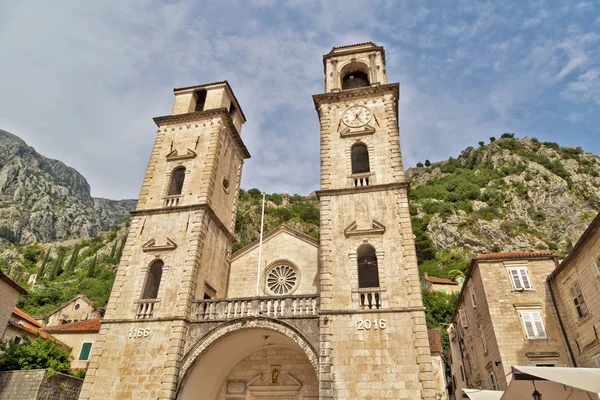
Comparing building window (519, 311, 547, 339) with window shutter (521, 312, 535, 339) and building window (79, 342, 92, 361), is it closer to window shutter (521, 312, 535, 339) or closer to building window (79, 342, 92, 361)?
window shutter (521, 312, 535, 339)

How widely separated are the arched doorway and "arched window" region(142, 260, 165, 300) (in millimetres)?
3518

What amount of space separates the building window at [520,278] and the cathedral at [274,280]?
6990 mm

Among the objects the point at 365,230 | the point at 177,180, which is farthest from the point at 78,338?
the point at 365,230

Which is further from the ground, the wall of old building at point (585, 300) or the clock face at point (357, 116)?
the clock face at point (357, 116)

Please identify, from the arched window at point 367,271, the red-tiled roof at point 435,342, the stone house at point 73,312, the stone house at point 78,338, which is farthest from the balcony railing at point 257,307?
the stone house at point 73,312

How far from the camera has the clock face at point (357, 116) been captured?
18547mm

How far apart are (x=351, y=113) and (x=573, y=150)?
8678 cm

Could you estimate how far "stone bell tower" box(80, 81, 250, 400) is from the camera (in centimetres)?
1416

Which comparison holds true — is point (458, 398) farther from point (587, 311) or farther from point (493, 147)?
point (493, 147)

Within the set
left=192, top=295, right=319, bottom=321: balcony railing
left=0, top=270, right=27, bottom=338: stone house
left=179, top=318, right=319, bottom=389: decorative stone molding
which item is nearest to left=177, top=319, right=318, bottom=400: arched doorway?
left=179, top=318, right=319, bottom=389: decorative stone molding

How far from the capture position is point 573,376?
680 cm

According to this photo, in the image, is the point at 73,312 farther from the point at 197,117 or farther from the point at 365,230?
the point at 365,230

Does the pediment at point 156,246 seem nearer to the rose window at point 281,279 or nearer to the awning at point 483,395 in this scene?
the rose window at point 281,279

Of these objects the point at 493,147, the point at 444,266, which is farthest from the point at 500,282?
the point at 493,147
